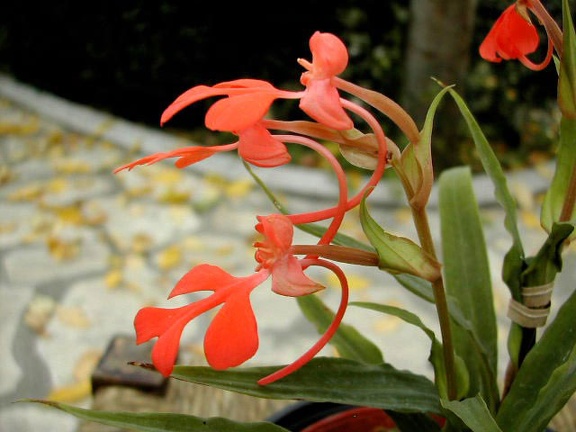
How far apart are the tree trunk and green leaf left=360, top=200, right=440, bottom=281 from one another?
1.64 m

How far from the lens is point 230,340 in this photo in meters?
0.39

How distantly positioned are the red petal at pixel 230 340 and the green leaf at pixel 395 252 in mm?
120

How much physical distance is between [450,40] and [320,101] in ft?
5.82

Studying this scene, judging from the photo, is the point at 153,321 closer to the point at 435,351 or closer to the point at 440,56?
the point at 435,351

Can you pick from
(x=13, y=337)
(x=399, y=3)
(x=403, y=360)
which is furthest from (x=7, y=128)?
(x=403, y=360)

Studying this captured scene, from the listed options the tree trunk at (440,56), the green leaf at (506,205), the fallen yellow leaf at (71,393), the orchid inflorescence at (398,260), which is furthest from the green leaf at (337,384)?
the tree trunk at (440,56)

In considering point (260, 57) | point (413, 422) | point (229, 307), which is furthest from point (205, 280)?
point (260, 57)

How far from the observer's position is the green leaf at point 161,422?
1.74 feet

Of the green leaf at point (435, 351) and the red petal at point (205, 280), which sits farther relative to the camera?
the green leaf at point (435, 351)

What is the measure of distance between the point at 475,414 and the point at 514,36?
A: 27cm

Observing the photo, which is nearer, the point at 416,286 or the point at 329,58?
the point at 329,58

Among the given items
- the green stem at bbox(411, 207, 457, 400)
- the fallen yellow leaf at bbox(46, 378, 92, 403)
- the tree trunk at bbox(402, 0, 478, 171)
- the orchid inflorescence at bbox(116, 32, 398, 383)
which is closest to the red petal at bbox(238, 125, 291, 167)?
the orchid inflorescence at bbox(116, 32, 398, 383)

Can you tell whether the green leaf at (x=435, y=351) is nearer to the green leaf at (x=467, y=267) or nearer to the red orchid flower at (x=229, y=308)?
the green leaf at (x=467, y=267)

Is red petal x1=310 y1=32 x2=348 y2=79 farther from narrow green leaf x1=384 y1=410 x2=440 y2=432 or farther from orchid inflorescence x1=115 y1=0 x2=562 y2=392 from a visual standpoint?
narrow green leaf x1=384 y1=410 x2=440 y2=432
